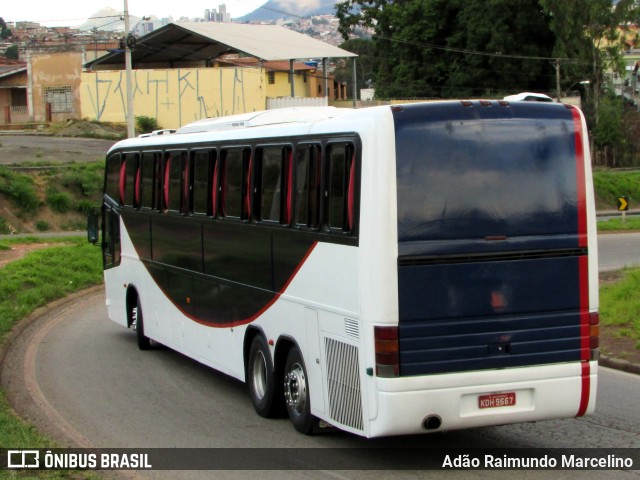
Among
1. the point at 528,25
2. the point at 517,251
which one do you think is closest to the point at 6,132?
the point at 528,25

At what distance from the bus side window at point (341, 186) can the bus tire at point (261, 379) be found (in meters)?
2.26

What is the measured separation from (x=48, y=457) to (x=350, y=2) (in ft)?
247

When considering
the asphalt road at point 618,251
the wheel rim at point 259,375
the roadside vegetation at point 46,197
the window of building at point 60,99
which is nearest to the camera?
the wheel rim at point 259,375

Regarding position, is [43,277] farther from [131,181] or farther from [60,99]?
[60,99]

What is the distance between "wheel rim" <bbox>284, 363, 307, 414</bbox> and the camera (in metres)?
10.0

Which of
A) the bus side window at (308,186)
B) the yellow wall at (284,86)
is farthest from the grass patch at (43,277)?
the yellow wall at (284,86)

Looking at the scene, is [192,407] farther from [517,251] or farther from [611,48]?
[611,48]

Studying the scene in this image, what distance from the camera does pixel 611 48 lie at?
69500 millimetres

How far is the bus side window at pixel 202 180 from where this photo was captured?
12.4 metres

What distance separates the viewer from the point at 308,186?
9734 mm

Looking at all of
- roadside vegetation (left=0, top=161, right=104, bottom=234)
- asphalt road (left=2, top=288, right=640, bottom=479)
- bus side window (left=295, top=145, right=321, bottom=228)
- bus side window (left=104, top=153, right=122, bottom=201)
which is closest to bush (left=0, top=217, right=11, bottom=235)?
roadside vegetation (left=0, top=161, right=104, bottom=234)

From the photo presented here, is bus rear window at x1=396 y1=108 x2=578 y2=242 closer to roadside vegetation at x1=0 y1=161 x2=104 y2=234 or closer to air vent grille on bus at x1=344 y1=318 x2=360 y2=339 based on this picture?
air vent grille on bus at x1=344 y1=318 x2=360 y2=339

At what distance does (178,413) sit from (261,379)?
1072 millimetres

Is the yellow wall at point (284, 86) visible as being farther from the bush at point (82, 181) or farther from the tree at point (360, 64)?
the bush at point (82, 181)
